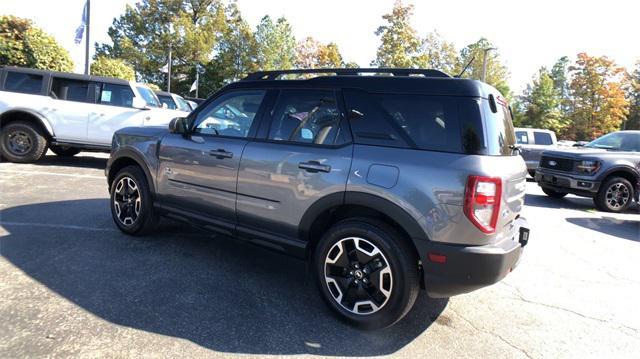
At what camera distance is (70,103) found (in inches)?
350

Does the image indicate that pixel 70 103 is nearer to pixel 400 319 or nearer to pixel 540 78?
pixel 400 319

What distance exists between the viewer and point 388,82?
321 centimetres

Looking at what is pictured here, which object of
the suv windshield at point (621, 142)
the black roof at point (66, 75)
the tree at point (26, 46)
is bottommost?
the black roof at point (66, 75)

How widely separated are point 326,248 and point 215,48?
42244mm

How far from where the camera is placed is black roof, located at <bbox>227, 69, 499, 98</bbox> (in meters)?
2.96

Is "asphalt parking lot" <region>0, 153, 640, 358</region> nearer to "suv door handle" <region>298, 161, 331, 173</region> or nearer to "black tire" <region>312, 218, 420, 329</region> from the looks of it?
"black tire" <region>312, 218, 420, 329</region>

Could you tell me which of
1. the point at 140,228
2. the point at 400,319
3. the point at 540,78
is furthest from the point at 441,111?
the point at 540,78

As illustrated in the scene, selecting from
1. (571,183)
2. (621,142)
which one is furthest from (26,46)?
(621,142)

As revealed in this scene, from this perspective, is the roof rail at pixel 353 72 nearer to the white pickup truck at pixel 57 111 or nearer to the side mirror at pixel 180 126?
the side mirror at pixel 180 126

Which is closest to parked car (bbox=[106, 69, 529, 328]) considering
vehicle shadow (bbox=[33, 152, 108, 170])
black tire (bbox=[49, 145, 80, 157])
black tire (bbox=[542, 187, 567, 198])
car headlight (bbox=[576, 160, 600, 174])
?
car headlight (bbox=[576, 160, 600, 174])

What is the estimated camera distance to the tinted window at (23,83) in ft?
28.5

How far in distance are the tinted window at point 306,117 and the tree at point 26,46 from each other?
1420cm

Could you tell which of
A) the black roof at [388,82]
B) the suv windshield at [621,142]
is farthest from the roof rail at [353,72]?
the suv windshield at [621,142]

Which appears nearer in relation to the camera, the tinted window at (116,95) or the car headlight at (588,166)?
the car headlight at (588,166)
